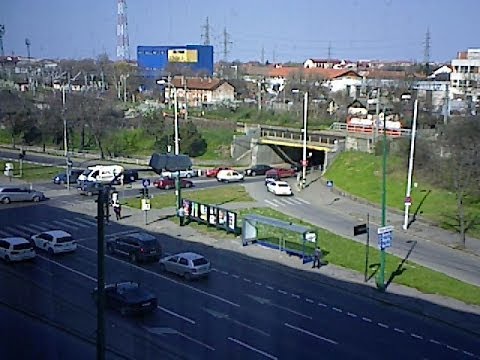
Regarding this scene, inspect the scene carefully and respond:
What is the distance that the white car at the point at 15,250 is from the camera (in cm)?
698

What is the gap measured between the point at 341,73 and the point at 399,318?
26317 millimetres

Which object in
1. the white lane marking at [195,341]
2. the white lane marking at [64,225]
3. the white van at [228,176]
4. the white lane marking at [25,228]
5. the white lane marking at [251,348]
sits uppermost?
the white van at [228,176]

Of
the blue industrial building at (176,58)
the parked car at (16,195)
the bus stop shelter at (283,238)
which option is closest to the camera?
the bus stop shelter at (283,238)

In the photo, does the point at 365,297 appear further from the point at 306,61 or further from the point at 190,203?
the point at 306,61

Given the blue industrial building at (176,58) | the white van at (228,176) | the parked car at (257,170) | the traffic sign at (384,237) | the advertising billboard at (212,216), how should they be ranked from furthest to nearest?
the blue industrial building at (176,58), the parked car at (257,170), the white van at (228,176), the advertising billboard at (212,216), the traffic sign at (384,237)

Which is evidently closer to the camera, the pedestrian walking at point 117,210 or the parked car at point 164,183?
the pedestrian walking at point 117,210

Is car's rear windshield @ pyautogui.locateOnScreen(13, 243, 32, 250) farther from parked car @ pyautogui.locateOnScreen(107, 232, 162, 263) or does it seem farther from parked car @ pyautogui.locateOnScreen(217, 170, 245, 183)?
parked car @ pyautogui.locateOnScreen(217, 170, 245, 183)

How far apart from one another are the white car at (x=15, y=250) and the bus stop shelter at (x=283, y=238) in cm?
289

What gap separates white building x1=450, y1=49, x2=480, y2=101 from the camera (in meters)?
22.3

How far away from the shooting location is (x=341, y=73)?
31047mm

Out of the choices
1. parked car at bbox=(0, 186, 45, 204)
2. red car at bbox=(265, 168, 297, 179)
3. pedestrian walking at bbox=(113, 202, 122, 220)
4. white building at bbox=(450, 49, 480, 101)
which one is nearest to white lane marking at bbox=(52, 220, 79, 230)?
pedestrian walking at bbox=(113, 202, 122, 220)

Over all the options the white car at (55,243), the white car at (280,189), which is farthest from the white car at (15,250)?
the white car at (280,189)

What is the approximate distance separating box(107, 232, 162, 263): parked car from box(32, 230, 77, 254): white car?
22.3 inches

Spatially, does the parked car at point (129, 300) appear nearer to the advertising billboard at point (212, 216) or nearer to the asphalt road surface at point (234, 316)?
the asphalt road surface at point (234, 316)
